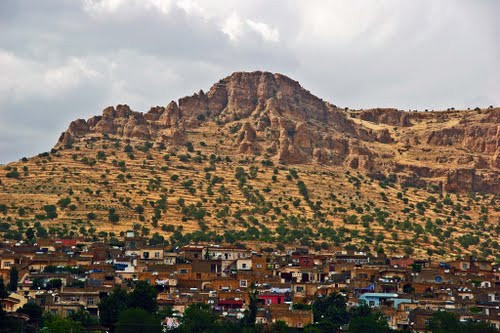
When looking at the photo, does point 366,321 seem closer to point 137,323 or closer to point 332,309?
point 332,309

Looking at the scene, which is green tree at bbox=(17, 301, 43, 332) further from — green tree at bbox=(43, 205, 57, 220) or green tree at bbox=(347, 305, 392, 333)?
green tree at bbox=(43, 205, 57, 220)

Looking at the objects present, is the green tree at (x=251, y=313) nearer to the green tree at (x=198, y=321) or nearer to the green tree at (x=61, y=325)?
the green tree at (x=198, y=321)

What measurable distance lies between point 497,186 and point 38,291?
332 ft

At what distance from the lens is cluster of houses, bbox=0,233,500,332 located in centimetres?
9988

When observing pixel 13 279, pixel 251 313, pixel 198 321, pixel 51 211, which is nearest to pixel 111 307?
pixel 198 321

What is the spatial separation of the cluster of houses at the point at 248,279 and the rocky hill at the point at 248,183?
73.6ft

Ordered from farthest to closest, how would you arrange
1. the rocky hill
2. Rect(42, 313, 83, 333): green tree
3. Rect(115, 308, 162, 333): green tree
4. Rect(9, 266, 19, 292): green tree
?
the rocky hill → Rect(9, 266, 19, 292): green tree → Rect(115, 308, 162, 333): green tree → Rect(42, 313, 83, 333): green tree

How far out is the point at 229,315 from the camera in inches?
3858

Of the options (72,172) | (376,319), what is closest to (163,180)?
Answer: (72,172)

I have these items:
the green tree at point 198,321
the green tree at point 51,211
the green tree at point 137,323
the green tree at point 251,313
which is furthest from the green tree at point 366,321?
the green tree at point 51,211

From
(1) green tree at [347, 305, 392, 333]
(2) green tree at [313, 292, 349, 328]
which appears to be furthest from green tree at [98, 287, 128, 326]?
(1) green tree at [347, 305, 392, 333]

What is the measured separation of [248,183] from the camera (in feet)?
571

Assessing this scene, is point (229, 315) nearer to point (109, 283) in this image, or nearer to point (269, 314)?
point (269, 314)

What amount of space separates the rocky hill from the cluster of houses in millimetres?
22436
